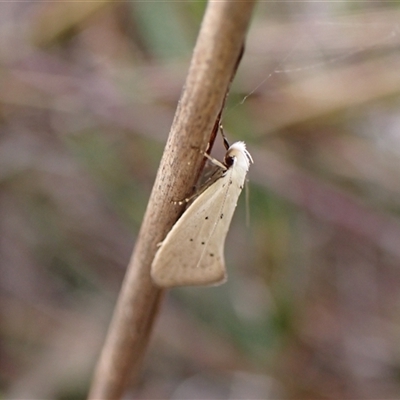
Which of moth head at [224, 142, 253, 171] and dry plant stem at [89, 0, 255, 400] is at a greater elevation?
moth head at [224, 142, 253, 171]

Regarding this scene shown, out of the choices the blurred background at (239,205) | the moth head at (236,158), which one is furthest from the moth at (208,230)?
the blurred background at (239,205)

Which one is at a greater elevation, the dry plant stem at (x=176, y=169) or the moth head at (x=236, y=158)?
the moth head at (x=236, y=158)

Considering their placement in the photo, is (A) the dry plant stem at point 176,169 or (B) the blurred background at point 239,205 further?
(B) the blurred background at point 239,205

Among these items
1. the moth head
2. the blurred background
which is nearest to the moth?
the moth head

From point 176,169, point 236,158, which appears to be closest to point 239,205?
point 236,158

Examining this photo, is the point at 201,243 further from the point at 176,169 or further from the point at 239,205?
the point at 239,205

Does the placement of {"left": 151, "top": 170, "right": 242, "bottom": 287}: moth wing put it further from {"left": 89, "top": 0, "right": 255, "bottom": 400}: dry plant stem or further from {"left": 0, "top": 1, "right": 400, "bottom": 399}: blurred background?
{"left": 0, "top": 1, "right": 400, "bottom": 399}: blurred background

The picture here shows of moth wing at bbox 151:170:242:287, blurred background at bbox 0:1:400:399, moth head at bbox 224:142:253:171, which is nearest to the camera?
moth wing at bbox 151:170:242:287

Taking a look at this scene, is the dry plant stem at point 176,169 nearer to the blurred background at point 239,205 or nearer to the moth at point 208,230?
the moth at point 208,230
